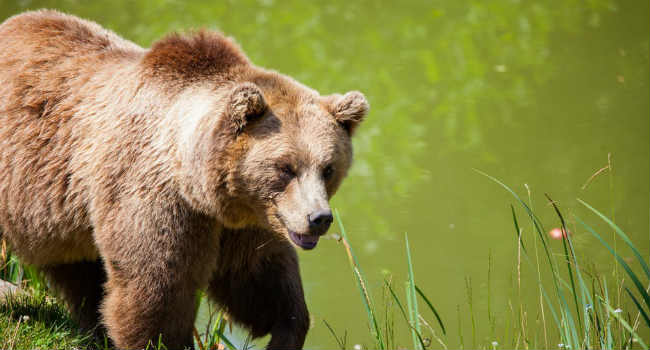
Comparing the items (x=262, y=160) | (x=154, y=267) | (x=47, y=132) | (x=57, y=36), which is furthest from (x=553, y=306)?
(x=57, y=36)

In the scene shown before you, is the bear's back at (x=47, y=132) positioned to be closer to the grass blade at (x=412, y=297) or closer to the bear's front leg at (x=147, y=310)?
the bear's front leg at (x=147, y=310)

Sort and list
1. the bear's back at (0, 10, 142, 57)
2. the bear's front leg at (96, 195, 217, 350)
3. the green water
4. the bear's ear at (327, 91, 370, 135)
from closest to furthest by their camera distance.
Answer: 1. the bear's front leg at (96, 195, 217, 350)
2. the bear's ear at (327, 91, 370, 135)
3. the bear's back at (0, 10, 142, 57)
4. the green water

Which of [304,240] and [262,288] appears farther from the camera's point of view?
[262,288]

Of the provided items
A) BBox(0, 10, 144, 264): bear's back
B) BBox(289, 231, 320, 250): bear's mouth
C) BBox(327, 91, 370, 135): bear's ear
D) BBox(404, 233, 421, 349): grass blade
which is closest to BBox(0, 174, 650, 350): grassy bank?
BBox(404, 233, 421, 349): grass blade

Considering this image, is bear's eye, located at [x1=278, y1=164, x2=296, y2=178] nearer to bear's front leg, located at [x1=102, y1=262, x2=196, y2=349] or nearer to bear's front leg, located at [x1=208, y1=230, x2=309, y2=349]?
bear's front leg, located at [x1=208, y1=230, x2=309, y2=349]

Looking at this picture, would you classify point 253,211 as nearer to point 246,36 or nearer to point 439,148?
point 439,148

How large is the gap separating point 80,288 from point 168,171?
1683 millimetres

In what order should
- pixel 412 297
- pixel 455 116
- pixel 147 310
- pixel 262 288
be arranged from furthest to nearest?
pixel 455 116 → pixel 262 288 → pixel 147 310 → pixel 412 297

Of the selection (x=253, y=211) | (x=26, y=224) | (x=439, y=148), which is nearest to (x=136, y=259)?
(x=253, y=211)

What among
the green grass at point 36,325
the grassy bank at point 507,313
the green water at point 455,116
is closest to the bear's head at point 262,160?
the grassy bank at point 507,313

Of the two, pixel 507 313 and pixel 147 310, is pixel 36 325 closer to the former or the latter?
pixel 147 310

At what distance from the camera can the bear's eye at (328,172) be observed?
423 centimetres

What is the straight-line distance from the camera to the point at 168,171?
4348 mm

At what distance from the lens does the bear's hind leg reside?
5473 millimetres
